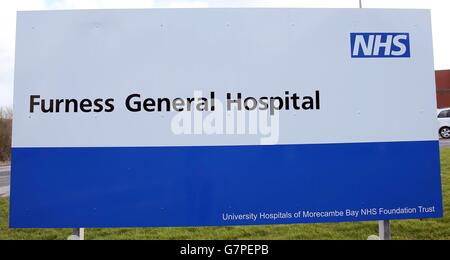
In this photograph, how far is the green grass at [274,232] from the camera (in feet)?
10.3

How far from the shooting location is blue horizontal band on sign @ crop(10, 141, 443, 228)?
7.89 ft

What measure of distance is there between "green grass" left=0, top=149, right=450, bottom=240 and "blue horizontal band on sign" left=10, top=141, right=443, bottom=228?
794mm

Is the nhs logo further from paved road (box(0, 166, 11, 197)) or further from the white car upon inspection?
the white car

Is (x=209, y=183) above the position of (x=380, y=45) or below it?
below

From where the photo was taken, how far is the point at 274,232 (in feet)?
10.7

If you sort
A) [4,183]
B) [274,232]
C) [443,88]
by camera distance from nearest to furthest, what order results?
[274,232] → [4,183] → [443,88]

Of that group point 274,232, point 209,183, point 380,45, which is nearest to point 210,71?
point 209,183

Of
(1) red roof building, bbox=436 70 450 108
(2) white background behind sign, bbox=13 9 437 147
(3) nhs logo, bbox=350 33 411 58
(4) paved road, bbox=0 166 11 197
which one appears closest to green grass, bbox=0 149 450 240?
(2) white background behind sign, bbox=13 9 437 147

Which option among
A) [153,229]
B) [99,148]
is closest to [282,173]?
[99,148]

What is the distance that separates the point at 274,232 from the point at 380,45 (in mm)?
2086

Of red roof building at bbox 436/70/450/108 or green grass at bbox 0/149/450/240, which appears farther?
red roof building at bbox 436/70/450/108

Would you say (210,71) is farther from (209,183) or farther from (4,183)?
(4,183)
